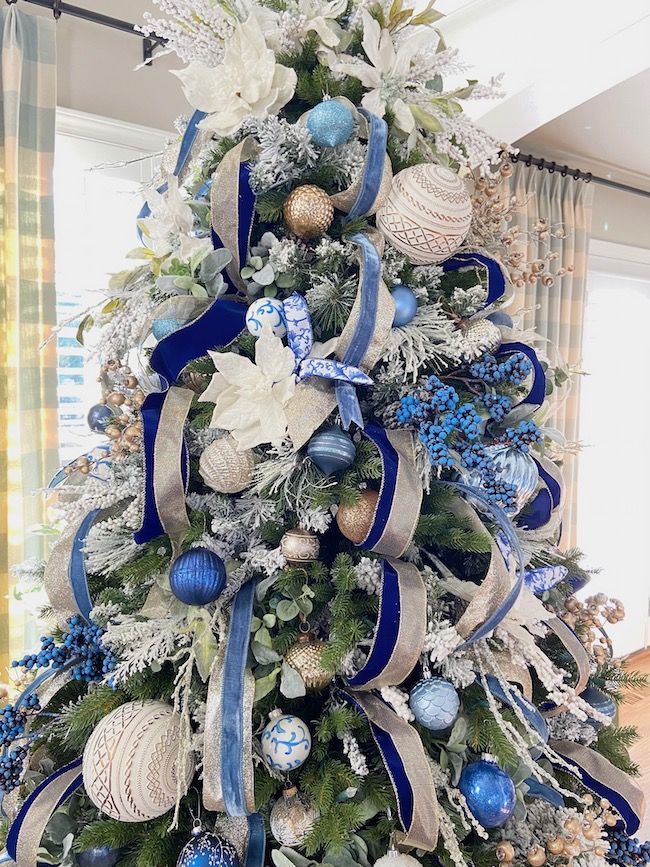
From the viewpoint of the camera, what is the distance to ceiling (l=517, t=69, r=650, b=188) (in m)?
2.43

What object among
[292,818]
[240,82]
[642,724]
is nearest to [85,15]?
[240,82]

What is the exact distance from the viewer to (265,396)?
0.64m

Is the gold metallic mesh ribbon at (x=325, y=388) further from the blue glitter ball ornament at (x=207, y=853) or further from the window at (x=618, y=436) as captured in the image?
the window at (x=618, y=436)

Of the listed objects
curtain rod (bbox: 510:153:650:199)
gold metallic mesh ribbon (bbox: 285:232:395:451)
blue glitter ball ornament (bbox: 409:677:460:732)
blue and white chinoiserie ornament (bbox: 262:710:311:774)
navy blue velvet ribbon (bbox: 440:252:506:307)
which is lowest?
blue and white chinoiserie ornament (bbox: 262:710:311:774)

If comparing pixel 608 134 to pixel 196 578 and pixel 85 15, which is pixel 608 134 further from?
pixel 196 578

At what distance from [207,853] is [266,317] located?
19.4 inches

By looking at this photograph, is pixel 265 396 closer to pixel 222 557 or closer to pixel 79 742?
pixel 222 557

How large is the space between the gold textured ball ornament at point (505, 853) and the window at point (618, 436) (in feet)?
9.82

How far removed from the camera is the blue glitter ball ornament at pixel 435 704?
0.62 m

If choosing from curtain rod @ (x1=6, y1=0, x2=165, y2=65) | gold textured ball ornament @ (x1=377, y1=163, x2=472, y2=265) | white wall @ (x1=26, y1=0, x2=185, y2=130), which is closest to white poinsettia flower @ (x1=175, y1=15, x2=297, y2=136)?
gold textured ball ornament @ (x1=377, y1=163, x2=472, y2=265)

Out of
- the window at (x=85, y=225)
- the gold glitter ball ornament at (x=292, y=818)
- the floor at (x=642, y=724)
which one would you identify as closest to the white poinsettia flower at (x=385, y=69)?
the gold glitter ball ornament at (x=292, y=818)

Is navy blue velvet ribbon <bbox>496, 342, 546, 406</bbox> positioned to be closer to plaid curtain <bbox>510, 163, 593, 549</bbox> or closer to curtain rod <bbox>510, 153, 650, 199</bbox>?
curtain rod <bbox>510, 153, 650, 199</bbox>

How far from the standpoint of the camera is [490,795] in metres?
0.61

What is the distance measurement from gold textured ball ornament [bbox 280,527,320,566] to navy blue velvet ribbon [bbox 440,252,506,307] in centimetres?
33
